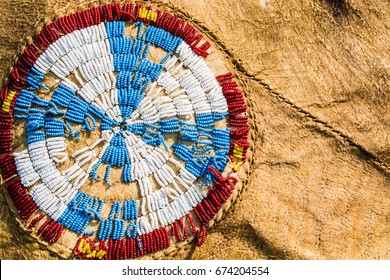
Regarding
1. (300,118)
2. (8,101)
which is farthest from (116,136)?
(300,118)

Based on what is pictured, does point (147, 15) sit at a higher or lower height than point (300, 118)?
higher

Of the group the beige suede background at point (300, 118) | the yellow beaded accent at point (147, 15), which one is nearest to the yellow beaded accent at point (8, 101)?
the beige suede background at point (300, 118)

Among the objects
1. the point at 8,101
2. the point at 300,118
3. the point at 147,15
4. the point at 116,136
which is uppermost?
the point at 147,15

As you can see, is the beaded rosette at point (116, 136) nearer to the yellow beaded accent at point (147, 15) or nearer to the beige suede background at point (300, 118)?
the yellow beaded accent at point (147, 15)

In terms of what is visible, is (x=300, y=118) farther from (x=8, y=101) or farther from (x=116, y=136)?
(x=8, y=101)

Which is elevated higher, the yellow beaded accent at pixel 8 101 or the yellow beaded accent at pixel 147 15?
the yellow beaded accent at pixel 147 15

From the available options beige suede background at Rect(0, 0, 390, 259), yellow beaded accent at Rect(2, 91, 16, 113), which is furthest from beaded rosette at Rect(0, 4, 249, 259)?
beige suede background at Rect(0, 0, 390, 259)

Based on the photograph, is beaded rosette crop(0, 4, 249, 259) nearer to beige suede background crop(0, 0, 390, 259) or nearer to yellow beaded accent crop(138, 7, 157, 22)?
yellow beaded accent crop(138, 7, 157, 22)
